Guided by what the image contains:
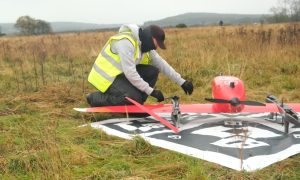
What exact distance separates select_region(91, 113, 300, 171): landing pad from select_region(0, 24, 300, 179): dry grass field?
16 cm

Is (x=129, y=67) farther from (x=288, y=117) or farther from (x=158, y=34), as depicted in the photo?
(x=288, y=117)

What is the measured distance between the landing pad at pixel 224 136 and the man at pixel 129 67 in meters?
0.40

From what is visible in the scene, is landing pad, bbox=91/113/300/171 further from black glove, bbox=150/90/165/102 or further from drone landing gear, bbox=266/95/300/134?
black glove, bbox=150/90/165/102

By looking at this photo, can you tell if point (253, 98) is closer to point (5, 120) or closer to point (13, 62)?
point (5, 120)

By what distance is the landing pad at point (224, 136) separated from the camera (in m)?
3.86

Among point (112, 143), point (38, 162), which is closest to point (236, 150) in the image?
point (112, 143)

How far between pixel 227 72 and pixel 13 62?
21.6 feet

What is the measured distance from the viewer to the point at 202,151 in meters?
4.09

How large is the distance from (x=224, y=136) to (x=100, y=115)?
2.04 meters

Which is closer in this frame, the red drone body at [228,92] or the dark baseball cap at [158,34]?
the red drone body at [228,92]

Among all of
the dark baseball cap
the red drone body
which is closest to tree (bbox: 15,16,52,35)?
the dark baseball cap

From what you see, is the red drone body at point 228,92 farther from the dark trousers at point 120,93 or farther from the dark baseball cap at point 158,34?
the dark trousers at point 120,93

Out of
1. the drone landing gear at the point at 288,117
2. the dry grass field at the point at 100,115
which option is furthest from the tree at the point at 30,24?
the drone landing gear at the point at 288,117

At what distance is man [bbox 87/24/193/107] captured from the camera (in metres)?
5.33
